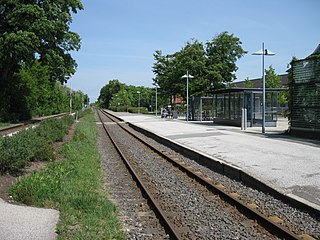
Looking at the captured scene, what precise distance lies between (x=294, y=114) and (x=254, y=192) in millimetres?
12890

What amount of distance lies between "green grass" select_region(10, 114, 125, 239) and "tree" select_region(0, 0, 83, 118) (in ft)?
75.5

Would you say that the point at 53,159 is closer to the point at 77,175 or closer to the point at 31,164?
the point at 31,164

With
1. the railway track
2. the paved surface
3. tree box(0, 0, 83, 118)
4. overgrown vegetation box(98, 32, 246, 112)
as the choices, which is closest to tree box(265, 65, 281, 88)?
overgrown vegetation box(98, 32, 246, 112)

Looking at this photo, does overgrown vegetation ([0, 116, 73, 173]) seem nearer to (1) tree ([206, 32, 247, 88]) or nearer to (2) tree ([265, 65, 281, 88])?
(1) tree ([206, 32, 247, 88])

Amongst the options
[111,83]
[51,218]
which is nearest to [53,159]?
[51,218]

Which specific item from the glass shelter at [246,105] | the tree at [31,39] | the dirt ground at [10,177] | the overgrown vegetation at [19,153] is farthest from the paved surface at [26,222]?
the tree at [31,39]

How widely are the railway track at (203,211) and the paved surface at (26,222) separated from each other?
183cm

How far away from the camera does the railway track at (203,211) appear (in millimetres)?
6195

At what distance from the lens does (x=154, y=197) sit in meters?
8.76

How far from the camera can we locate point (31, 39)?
104 ft

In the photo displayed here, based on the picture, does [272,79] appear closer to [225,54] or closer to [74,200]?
[225,54]

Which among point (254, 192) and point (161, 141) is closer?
point (254, 192)

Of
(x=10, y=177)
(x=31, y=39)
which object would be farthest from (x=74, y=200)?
(x=31, y=39)

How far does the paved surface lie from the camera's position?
5422mm
